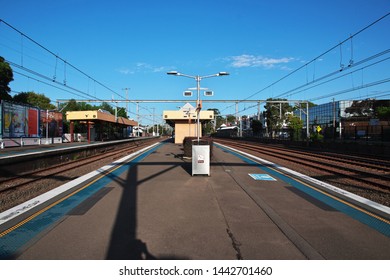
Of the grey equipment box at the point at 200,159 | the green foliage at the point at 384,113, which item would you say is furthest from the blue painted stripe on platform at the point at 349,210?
the green foliage at the point at 384,113

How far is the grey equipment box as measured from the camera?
11.9 m

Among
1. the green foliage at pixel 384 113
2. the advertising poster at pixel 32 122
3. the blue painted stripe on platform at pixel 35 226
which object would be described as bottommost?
the blue painted stripe on platform at pixel 35 226

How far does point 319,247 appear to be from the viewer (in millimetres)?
4738

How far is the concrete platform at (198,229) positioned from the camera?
4.51 meters

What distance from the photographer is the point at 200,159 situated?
12.0 m

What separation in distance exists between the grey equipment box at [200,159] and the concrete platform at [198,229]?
2.78 metres

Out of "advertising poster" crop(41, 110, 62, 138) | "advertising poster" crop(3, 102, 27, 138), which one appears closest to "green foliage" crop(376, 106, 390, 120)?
"advertising poster" crop(41, 110, 62, 138)

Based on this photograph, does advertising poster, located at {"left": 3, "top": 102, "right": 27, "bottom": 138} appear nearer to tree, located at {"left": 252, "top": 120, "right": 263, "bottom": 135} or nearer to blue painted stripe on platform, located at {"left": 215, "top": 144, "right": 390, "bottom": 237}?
blue painted stripe on platform, located at {"left": 215, "top": 144, "right": 390, "bottom": 237}

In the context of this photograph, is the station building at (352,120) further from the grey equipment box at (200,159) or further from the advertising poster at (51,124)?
the advertising poster at (51,124)

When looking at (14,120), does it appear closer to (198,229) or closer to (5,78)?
(5,78)

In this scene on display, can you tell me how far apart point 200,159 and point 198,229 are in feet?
21.3

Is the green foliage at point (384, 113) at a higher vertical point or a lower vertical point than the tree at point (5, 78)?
lower
